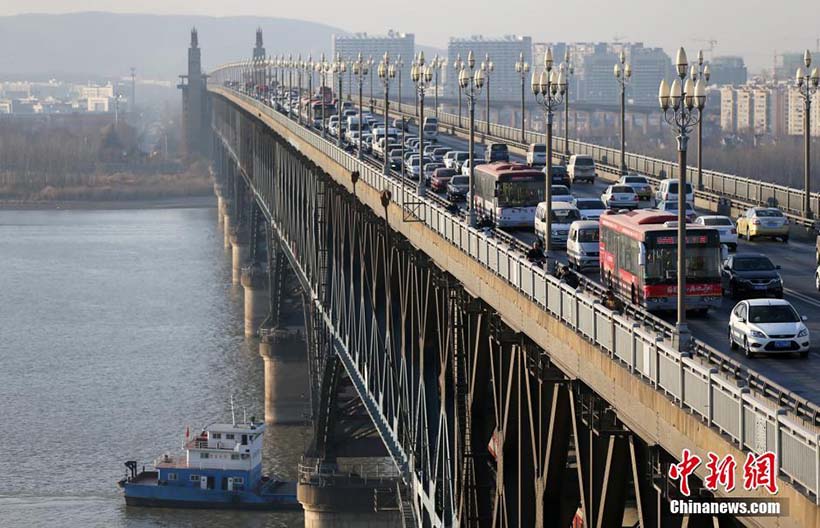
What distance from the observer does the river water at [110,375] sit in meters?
63.2

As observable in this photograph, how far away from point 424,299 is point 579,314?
1500 centimetres

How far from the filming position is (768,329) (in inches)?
972

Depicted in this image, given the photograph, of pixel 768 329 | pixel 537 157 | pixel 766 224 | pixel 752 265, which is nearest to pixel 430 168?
pixel 537 157

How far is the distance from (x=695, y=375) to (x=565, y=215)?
81.5 feet

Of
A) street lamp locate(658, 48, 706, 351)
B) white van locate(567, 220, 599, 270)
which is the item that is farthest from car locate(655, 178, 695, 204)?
street lamp locate(658, 48, 706, 351)

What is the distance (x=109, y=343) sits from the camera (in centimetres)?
9431

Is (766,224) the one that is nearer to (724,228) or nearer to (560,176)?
(724,228)

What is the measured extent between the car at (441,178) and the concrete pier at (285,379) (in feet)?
60.6

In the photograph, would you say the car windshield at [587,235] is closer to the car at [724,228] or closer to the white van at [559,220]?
the car at [724,228]

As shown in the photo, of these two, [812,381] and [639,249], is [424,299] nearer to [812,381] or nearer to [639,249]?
[639,249]

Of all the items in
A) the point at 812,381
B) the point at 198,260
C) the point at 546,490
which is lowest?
the point at 198,260

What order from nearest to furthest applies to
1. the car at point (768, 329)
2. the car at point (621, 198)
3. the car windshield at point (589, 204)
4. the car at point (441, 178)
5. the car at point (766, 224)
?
→ the car at point (768, 329)
the car at point (766, 224)
the car windshield at point (589, 204)
the car at point (621, 198)
the car at point (441, 178)

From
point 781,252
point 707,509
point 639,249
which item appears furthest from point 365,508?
point 707,509

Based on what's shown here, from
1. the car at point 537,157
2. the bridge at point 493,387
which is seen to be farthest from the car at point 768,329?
the car at point 537,157
